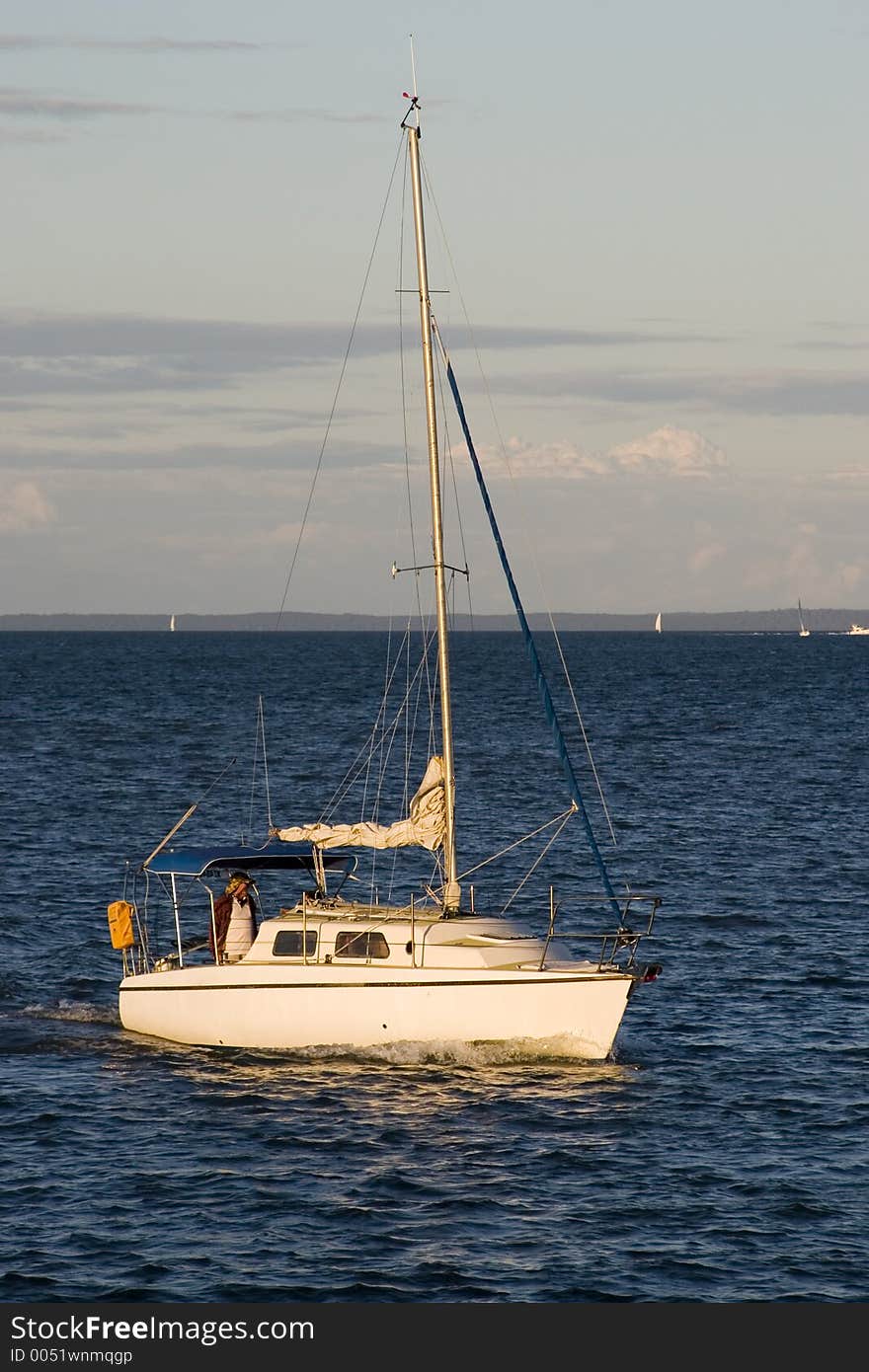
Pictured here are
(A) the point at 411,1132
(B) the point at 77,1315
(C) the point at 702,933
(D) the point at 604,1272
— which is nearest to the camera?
(B) the point at 77,1315

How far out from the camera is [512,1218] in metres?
24.9

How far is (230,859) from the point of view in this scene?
3381cm

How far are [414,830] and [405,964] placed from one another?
9.07 feet

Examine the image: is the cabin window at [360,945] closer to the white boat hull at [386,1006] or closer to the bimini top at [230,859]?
the white boat hull at [386,1006]

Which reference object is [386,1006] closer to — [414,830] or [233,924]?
[414,830]

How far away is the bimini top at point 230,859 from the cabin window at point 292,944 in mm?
2087

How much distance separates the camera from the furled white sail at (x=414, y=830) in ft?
108

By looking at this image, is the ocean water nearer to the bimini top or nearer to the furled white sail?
the bimini top

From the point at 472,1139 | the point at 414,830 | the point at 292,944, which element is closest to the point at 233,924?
the point at 292,944

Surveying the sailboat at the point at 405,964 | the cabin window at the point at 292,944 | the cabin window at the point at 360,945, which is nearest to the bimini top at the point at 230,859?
the sailboat at the point at 405,964

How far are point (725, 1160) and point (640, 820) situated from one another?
A: 124 ft

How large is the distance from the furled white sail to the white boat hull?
104 inches

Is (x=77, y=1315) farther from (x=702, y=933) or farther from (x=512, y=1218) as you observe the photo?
(x=702, y=933)

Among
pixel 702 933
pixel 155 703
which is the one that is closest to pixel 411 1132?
pixel 702 933
